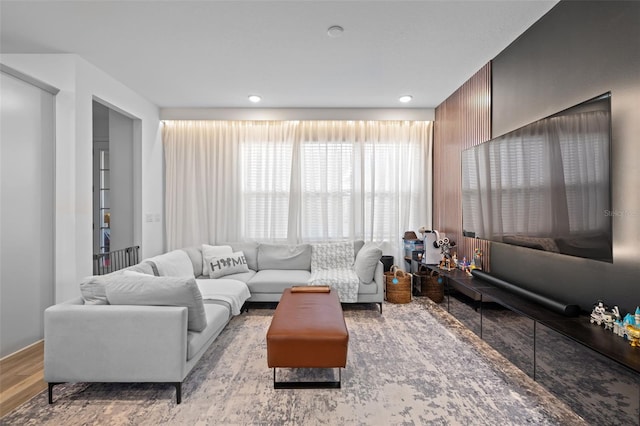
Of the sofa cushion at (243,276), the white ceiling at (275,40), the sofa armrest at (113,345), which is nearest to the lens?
the sofa armrest at (113,345)

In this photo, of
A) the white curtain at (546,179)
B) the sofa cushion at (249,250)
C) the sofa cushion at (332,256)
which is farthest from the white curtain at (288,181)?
the white curtain at (546,179)

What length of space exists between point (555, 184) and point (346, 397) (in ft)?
6.39

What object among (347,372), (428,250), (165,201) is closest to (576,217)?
(347,372)

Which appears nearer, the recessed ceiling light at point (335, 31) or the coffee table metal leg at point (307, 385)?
the coffee table metal leg at point (307, 385)

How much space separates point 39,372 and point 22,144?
1909 mm

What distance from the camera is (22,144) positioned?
284 centimetres

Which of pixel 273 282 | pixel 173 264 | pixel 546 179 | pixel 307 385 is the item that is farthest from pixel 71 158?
pixel 546 179

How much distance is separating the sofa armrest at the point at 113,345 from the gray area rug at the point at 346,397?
0.60 ft

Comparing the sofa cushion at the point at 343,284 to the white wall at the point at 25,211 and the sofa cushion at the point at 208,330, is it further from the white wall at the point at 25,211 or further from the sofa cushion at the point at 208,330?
the white wall at the point at 25,211

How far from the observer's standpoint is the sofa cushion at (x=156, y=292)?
2094mm

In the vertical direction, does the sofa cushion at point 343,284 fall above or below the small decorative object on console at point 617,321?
below

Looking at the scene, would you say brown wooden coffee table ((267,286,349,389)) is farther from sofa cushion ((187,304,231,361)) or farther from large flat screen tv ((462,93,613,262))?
large flat screen tv ((462,93,613,262))

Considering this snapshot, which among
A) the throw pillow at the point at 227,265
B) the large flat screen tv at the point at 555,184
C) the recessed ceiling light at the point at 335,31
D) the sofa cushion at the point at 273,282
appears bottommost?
the sofa cushion at the point at 273,282

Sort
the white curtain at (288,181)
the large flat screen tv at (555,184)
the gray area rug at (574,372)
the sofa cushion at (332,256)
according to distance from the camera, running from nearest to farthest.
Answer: the gray area rug at (574,372) → the large flat screen tv at (555,184) → the sofa cushion at (332,256) → the white curtain at (288,181)
